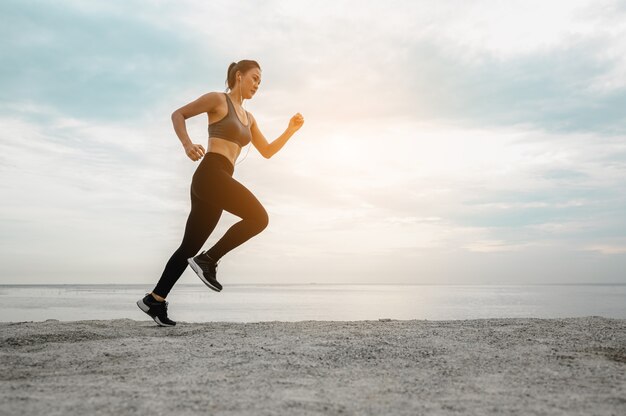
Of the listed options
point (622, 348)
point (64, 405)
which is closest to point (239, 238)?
point (64, 405)

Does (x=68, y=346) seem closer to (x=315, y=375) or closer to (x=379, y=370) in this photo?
(x=315, y=375)

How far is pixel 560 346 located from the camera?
3.71m

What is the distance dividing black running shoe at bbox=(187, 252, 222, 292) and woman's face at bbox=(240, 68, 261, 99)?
5.69 ft

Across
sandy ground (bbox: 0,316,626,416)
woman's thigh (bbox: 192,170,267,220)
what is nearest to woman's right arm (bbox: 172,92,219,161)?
woman's thigh (bbox: 192,170,267,220)

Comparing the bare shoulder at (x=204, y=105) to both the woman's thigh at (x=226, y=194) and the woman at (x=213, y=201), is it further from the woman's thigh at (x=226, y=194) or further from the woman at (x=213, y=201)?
the woman's thigh at (x=226, y=194)

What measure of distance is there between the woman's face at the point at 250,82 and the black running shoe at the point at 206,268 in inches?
68.2

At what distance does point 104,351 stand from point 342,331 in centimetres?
207

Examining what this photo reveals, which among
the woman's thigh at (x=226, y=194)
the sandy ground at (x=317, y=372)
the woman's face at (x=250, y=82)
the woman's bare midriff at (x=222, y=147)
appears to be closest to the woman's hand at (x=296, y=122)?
the woman's face at (x=250, y=82)

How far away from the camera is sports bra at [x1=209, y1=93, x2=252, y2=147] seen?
4930 mm

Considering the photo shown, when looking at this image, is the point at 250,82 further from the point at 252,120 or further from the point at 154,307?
the point at 154,307

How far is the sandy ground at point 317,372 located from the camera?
2.22 meters

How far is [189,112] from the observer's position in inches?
190

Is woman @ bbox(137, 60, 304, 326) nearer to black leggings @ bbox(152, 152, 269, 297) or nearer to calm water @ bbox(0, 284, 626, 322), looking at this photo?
black leggings @ bbox(152, 152, 269, 297)

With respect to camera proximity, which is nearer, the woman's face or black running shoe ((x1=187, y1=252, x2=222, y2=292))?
black running shoe ((x1=187, y1=252, x2=222, y2=292))
